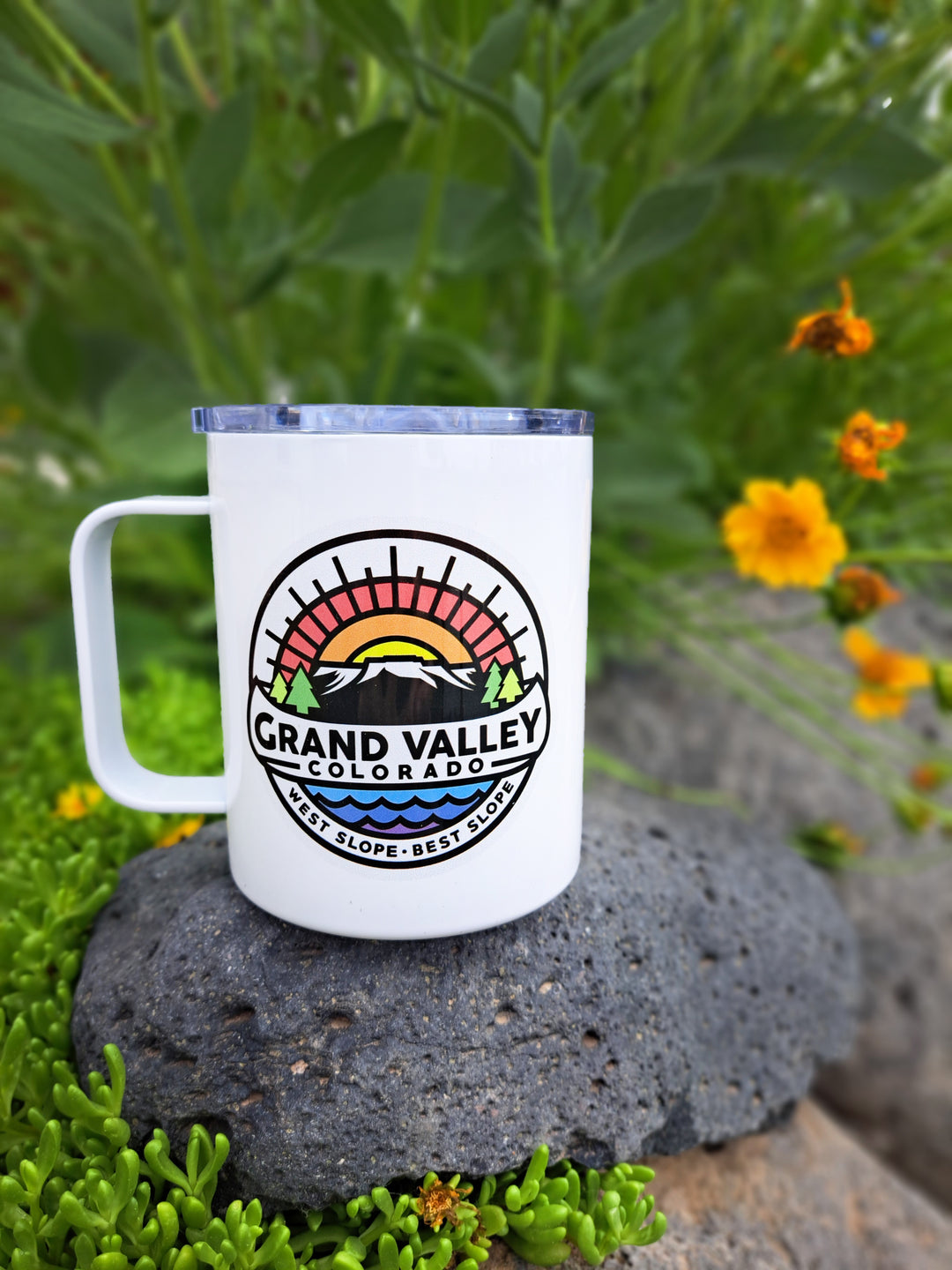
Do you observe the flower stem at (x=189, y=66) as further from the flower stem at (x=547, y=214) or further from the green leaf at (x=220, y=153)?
the flower stem at (x=547, y=214)

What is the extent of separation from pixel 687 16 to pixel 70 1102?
1.03 metres

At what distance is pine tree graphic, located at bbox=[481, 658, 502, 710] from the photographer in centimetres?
51

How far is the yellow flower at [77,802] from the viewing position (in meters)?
0.76

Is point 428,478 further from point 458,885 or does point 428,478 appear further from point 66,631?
point 66,631

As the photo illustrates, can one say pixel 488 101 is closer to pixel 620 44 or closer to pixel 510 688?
pixel 620 44

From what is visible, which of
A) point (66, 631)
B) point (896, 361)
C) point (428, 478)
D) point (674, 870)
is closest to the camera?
point (428, 478)

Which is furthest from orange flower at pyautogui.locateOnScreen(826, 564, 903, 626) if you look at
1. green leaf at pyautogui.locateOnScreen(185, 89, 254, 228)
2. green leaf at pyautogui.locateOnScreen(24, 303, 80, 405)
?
green leaf at pyautogui.locateOnScreen(24, 303, 80, 405)

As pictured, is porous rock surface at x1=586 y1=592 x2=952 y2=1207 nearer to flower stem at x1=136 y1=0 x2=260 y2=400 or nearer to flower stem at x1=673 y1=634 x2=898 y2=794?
flower stem at x1=673 y1=634 x2=898 y2=794

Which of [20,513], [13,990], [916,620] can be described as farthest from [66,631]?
[916,620]

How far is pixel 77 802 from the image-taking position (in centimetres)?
77

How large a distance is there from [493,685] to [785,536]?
381 millimetres

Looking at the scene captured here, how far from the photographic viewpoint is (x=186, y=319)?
0.94 meters

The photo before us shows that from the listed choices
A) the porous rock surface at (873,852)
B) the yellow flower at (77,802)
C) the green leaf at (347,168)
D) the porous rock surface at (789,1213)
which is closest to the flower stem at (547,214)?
the green leaf at (347,168)

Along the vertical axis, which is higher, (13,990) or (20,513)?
(20,513)
